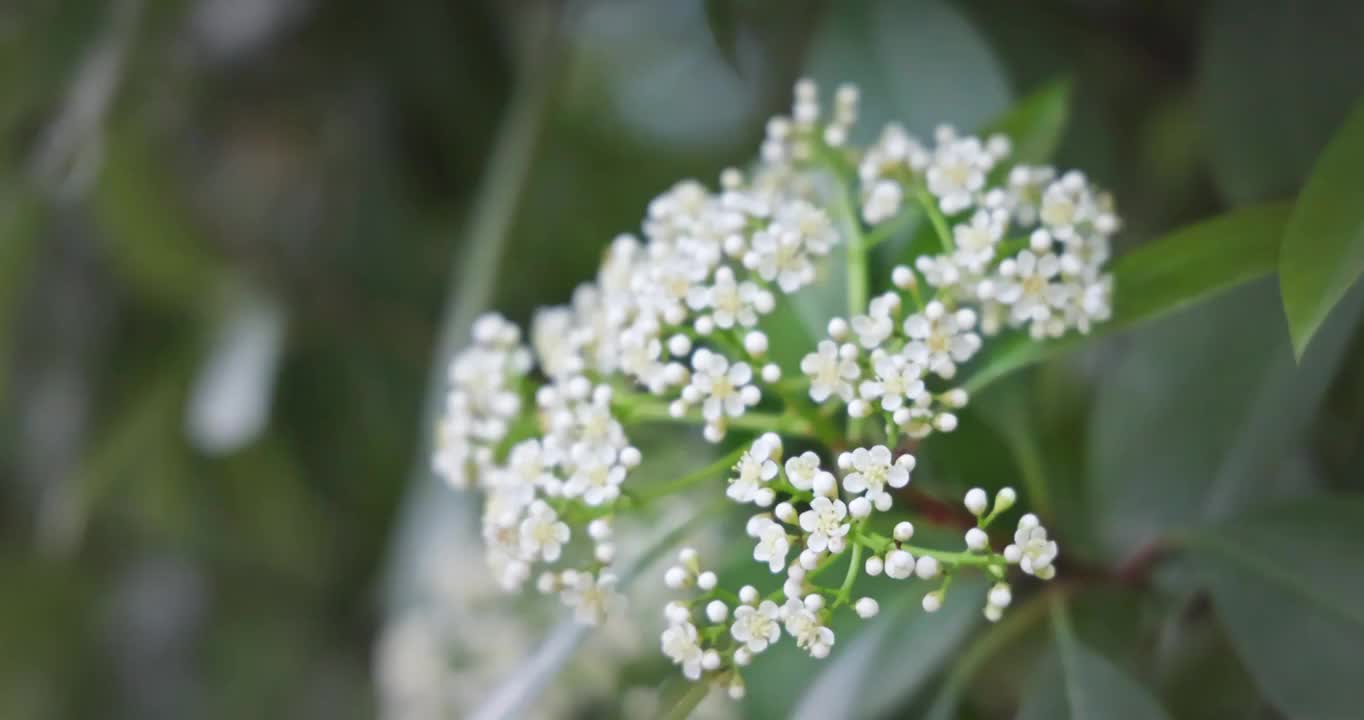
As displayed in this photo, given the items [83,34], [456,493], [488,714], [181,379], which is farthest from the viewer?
[181,379]

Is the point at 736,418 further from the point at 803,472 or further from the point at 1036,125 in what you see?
the point at 1036,125

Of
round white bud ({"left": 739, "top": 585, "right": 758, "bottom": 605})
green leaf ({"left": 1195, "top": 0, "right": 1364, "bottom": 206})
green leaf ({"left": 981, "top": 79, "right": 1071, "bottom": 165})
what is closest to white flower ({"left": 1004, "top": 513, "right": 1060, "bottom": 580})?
round white bud ({"left": 739, "top": 585, "right": 758, "bottom": 605})

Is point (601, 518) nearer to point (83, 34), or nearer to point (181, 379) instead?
point (83, 34)

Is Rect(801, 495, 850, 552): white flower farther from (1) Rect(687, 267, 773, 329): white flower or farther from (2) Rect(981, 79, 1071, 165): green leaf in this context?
(2) Rect(981, 79, 1071, 165): green leaf

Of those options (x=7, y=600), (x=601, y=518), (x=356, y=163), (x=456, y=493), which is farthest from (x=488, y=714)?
(x=7, y=600)

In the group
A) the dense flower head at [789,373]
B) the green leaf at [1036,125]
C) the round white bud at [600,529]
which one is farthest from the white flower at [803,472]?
the green leaf at [1036,125]

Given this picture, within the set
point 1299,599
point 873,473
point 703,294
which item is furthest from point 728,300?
point 1299,599

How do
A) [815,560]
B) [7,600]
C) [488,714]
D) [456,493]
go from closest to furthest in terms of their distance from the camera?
[815,560]
[488,714]
[456,493]
[7,600]

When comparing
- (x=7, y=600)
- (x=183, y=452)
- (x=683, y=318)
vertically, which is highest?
(x=683, y=318)
